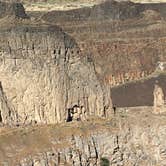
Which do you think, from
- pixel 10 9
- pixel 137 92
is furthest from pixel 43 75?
pixel 10 9

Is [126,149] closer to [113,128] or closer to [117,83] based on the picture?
[113,128]

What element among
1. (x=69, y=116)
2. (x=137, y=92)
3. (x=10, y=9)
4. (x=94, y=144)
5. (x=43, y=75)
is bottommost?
(x=137, y=92)

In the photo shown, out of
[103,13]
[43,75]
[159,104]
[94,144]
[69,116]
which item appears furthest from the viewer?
[103,13]

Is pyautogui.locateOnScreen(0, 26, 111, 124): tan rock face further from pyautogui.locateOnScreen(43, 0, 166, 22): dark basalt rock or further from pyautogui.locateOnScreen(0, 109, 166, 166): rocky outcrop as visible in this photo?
pyautogui.locateOnScreen(43, 0, 166, 22): dark basalt rock

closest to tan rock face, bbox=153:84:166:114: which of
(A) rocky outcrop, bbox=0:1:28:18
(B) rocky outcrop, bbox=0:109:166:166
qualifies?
(B) rocky outcrop, bbox=0:109:166:166

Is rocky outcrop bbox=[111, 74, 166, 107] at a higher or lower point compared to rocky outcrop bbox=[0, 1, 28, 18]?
lower

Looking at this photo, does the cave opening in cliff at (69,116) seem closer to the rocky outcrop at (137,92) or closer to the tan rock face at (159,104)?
the tan rock face at (159,104)

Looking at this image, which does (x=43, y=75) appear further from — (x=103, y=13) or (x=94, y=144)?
(x=103, y=13)

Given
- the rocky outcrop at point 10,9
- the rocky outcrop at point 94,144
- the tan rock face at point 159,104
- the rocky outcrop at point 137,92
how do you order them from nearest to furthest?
the rocky outcrop at point 94,144
the tan rock face at point 159,104
the rocky outcrop at point 137,92
the rocky outcrop at point 10,9

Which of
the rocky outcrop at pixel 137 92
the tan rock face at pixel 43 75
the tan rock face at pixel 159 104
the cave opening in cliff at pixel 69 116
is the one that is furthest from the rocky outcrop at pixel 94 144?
the rocky outcrop at pixel 137 92
